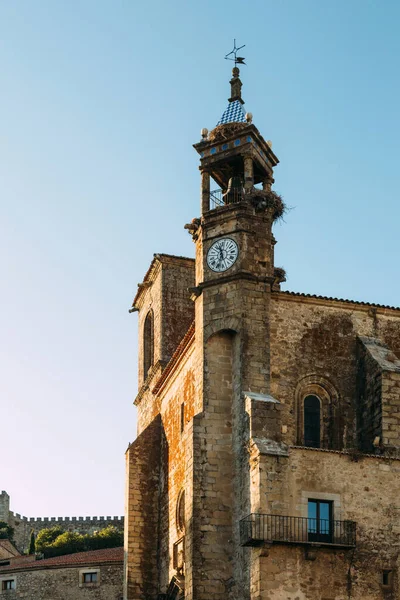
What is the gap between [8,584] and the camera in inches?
1876

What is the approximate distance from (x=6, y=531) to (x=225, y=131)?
2189 inches

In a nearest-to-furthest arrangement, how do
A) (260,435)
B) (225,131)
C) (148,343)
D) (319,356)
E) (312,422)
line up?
(260,435) < (312,422) < (319,356) < (225,131) < (148,343)

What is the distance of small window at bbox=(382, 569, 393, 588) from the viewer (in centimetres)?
2920

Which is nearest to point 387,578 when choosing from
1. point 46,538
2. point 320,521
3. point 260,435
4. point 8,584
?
point 320,521

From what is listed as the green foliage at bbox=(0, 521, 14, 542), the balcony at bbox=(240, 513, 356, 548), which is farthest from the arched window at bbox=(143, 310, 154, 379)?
the green foliage at bbox=(0, 521, 14, 542)

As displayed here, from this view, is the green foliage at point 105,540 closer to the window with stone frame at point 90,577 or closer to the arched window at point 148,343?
the window with stone frame at point 90,577

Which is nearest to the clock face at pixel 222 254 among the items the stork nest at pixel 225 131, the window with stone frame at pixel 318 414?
the stork nest at pixel 225 131

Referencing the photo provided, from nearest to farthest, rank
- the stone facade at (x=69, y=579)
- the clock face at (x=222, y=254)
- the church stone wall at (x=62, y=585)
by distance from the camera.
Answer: the clock face at (x=222, y=254)
the church stone wall at (x=62, y=585)
the stone facade at (x=69, y=579)

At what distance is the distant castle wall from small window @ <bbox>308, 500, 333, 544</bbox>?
1984 inches

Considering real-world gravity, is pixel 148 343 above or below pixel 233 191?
Result: below

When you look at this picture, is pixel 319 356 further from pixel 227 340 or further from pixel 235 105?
pixel 235 105

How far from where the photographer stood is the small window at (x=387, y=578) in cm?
2920

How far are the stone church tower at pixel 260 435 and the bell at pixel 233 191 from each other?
7cm

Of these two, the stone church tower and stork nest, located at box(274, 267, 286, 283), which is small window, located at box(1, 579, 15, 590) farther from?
stork nest, located at box(274, 267, 286, 283)
